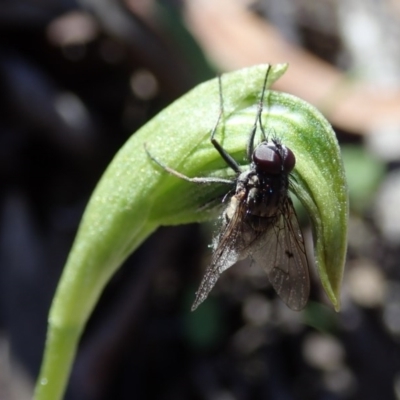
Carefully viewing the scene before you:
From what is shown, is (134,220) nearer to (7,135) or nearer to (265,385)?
(265,385)

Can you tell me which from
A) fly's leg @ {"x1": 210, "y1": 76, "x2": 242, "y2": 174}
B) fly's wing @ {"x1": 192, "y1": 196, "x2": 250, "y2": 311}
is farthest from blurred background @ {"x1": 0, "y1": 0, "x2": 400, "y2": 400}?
fly's leg @ {"x1": 210, "y1": 76, "x2": 242, "y2": 174}

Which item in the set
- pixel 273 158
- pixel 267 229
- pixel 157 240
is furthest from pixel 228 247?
pixel 157 240

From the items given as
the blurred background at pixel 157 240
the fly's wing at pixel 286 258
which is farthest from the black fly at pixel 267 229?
the blurred background at pixel 157 240

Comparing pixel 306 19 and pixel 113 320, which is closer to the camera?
pixel 113 320

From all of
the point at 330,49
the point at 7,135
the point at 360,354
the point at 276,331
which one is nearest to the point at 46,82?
the point at 7,135

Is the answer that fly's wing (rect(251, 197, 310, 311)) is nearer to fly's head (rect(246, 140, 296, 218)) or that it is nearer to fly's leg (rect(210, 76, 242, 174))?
fly's head (rect(246, 140, 296, 218))

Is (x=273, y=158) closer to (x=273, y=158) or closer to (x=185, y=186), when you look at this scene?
(x=273, y=158)
